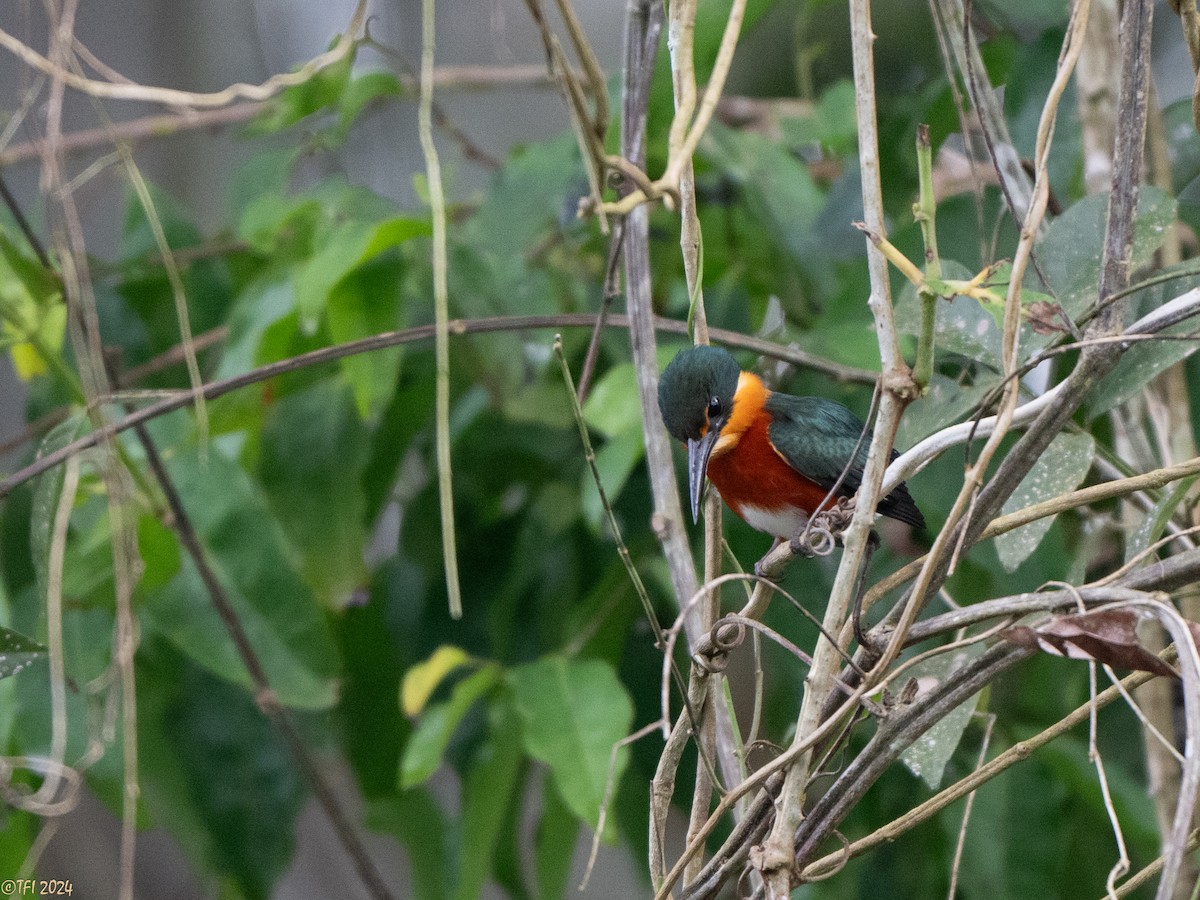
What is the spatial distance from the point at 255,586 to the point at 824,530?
40.2 inches

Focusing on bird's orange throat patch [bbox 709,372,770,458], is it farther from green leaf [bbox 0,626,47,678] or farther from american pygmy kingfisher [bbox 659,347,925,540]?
green leaf [bbox 0,626,47,678]

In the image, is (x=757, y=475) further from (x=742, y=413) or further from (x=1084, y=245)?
(x=1084, y=245)

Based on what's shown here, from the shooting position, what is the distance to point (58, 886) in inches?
75.7

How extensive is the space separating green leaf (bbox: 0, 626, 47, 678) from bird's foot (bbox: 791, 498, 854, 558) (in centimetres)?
69

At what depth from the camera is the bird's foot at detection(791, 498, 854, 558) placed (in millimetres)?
1075

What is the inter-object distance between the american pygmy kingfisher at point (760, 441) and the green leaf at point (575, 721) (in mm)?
329

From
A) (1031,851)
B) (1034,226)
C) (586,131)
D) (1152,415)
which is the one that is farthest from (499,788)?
(1034,226)

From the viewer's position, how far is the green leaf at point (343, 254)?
169cm

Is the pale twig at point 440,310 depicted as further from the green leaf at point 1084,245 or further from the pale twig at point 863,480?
the green leaf at point 1084,245

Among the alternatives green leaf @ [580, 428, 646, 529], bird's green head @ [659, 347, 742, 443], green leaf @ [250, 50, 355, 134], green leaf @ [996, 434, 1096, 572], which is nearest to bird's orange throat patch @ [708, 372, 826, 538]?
bird's green head @ [659, 347, 742, 443]

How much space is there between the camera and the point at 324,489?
2.08 metres

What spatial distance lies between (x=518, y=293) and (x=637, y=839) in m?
1.01

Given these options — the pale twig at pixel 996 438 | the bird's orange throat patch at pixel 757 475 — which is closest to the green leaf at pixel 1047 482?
the pale twig at pixel 996 438

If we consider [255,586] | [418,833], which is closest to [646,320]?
[255,586]
